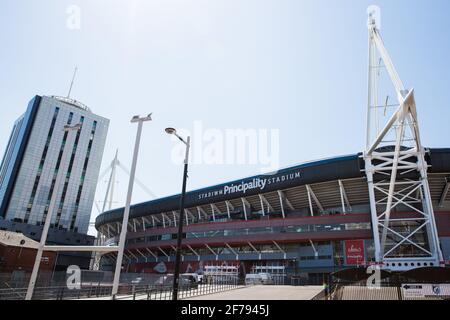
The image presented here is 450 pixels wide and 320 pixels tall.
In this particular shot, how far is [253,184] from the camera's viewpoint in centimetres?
5047

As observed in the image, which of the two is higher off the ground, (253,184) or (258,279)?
(253,184)

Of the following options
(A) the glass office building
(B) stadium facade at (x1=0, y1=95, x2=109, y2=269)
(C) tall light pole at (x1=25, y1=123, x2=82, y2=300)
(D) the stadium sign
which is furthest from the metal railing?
(B) stadium facade at (x1=0, y1=95, x2=109, y2=269)

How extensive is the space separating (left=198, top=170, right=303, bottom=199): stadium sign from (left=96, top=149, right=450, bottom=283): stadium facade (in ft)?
0.52

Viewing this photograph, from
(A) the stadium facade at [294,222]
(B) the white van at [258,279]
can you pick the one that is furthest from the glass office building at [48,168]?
(B) the white van at [258,279]

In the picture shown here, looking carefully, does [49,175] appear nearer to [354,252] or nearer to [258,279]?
[258,279]

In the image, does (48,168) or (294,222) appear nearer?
(294,222)

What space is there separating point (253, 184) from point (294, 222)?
9.16 m

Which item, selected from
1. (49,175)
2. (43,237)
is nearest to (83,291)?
(43,237)

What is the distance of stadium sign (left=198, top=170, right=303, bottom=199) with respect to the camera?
4632 cm

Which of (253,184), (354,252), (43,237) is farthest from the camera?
(253,184)

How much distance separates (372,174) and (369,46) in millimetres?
20996

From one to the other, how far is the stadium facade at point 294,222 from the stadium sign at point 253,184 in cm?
16

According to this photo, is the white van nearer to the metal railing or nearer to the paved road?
the metal railing
